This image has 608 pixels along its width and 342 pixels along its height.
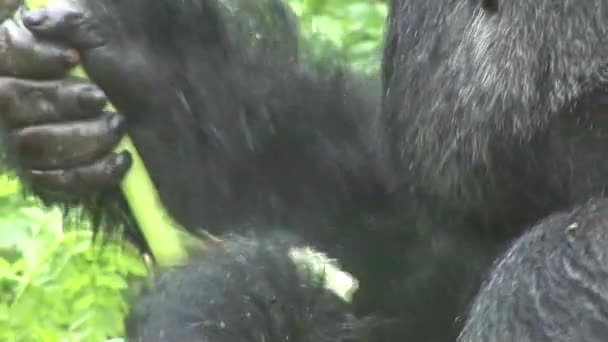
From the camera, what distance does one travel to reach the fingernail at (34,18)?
1.24 m

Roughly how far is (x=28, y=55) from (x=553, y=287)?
0.53 metres

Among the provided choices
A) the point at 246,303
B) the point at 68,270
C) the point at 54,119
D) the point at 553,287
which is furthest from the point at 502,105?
the point at 68,270

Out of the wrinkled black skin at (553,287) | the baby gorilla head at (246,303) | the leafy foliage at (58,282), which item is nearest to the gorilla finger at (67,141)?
the baby gorilla head at (246,303)

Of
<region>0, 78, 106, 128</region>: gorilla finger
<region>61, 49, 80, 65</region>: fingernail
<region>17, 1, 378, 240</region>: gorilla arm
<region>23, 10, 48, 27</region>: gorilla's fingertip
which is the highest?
<region>17, 1, 378, 240</region>: gorilla arm

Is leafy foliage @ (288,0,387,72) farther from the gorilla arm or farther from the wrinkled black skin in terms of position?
the wrinkled black skin

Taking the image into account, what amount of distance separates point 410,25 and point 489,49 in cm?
13

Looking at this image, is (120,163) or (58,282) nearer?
(120,163)

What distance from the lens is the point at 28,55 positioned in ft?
4.10

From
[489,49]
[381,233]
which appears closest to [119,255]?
[381,233]

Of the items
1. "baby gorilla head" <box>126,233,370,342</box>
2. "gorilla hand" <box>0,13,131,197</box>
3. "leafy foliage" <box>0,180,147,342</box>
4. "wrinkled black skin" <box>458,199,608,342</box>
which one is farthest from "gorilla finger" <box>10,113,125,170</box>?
"wrinkled black skin" <box>458,199,608,342</box>

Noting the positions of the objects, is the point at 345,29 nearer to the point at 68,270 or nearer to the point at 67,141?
the point at 68,270

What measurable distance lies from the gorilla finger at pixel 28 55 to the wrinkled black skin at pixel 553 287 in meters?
0.46

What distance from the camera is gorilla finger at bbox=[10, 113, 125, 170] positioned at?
1272 mm

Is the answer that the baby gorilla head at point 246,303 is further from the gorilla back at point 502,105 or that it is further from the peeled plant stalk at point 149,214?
the gorilla back at point 502,105
